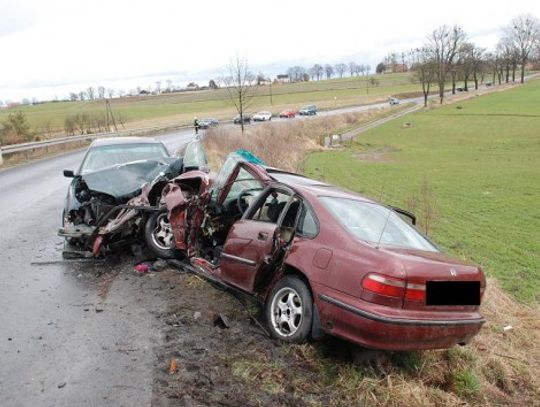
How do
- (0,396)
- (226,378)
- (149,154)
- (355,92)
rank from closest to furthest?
1. (0,396)
2. (226,378)
3. (149,154)
4. (355,92)

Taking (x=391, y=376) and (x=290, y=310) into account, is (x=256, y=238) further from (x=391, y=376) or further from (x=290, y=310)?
(x=391, y=376)

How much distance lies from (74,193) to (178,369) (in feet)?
16.4

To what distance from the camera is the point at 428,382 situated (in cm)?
509

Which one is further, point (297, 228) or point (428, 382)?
point (297, 228)

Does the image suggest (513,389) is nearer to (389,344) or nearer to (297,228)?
(389,344)

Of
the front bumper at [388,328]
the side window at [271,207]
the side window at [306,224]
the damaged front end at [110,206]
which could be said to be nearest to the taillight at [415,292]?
the front bumper at [388,328]

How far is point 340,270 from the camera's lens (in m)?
4.80

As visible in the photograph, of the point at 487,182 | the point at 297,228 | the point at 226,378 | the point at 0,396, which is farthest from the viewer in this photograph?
the point at 487,182

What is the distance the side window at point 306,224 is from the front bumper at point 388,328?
686 mm

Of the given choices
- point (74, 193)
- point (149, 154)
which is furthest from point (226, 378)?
point (149, 154)

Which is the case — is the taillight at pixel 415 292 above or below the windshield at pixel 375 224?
below

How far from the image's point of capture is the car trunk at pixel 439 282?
15.1 feet

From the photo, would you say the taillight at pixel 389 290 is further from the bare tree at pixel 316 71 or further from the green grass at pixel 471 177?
the bare tree at pixel 316 71

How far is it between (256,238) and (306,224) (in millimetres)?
Answer: 646
